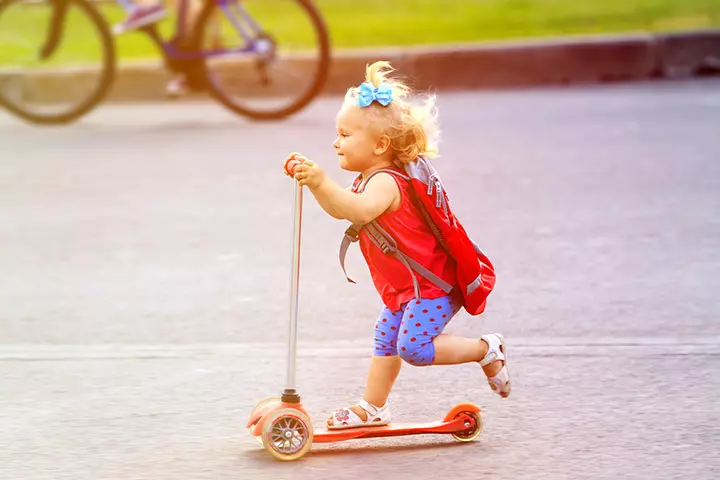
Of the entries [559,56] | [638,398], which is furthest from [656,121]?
[638,398]

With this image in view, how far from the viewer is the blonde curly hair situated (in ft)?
12.0

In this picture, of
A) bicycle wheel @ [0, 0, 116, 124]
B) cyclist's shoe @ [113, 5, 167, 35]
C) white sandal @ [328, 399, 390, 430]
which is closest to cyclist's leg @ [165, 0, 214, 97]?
cyclist's shoe @ [113, 5, 167, 35]

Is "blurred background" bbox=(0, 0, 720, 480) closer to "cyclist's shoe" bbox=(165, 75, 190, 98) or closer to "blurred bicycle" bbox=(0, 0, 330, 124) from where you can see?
"blurred bicycle" bbox=(0, 0, 330, 124)

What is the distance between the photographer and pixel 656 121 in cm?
944

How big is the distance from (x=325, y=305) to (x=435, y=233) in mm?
1802

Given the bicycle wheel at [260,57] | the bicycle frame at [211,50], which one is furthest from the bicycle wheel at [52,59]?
the bicycle wheel at [260,57]

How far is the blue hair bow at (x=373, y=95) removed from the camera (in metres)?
3.64

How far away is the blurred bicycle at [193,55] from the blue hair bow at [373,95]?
20.6 feet

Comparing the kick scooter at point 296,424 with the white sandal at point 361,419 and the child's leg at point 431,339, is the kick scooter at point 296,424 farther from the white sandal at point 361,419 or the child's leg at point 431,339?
the child's leg at point 431,339

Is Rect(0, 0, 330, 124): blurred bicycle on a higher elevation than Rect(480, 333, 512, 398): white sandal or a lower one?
higher

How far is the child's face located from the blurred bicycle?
6248 millimetres


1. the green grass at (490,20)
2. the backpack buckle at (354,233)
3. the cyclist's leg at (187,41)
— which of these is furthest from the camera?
the green grass at (490,20)

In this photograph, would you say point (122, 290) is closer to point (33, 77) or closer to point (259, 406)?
point (259, 406)

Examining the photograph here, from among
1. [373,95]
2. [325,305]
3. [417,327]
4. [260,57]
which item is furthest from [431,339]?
[260,57]
